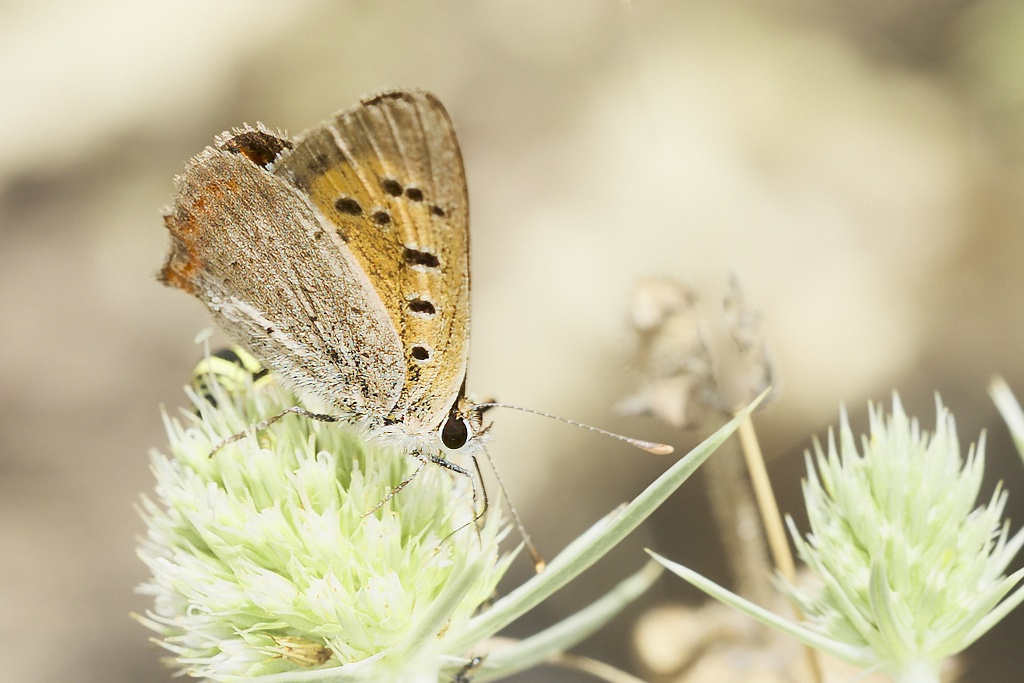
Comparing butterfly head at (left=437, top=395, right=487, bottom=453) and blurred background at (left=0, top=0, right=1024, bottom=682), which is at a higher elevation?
blurred background at (left=0, top=0, right=1024, bottom=682)

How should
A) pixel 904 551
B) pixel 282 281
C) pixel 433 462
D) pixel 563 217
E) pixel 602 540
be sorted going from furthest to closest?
pixel 563 217
pixel 282 281
pixel 433 462
pixel 904 551
pixel 602 540

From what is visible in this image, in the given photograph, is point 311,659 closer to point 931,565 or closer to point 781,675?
point 931,565

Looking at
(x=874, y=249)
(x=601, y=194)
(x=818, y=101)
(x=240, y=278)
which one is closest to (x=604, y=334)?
(x=601, y=194)

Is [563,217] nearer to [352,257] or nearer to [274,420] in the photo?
[352,257]

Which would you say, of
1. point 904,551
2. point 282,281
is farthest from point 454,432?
point 904,551

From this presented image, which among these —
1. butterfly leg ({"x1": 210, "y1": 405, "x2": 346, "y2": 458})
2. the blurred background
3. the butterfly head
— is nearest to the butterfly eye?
the butterfly head

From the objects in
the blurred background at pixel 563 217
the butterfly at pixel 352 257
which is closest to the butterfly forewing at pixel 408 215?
the butterfly at pixel 352 257

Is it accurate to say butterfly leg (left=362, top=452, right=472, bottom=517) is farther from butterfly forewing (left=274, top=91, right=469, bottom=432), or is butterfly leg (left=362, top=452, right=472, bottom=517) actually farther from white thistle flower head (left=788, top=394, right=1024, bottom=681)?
white thistle flower head (left=788, top=394, right=1024, bottom=681)
